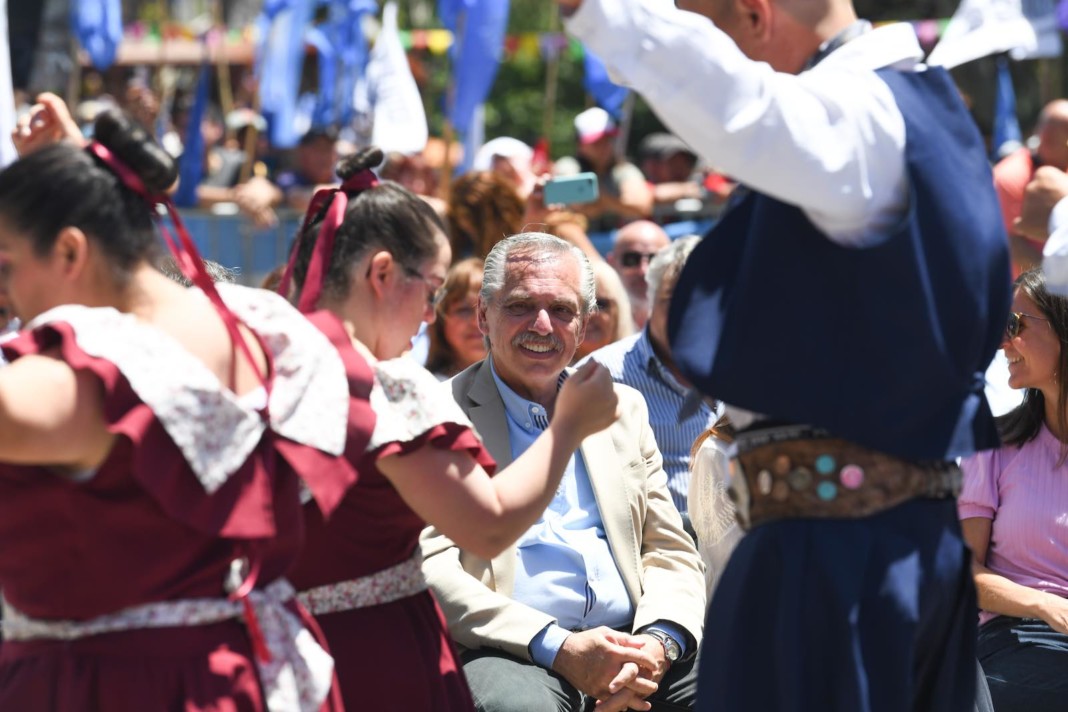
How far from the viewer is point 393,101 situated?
320 inches

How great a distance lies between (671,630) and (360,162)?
169 cm

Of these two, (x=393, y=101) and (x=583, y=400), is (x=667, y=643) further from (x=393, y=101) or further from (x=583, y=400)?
(x=393, y=101)

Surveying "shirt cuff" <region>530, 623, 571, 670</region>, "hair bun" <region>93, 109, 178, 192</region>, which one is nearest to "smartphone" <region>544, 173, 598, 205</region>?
"shirt cuff" <region>530, 623, 571, 670</region>

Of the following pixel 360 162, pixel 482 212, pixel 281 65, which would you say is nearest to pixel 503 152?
pixel 482 212

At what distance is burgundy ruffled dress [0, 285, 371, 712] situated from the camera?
2102mm

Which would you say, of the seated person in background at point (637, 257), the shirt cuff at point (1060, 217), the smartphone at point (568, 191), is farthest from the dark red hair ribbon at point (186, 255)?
the seated person in background at point (637, 257)

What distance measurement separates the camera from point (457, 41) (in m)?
9.05

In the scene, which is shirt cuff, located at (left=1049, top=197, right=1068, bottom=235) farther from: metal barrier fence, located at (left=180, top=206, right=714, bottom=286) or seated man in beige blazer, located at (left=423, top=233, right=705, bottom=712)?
metal barrier fence, located at (left=180, top=206, right=714, bottom=286)

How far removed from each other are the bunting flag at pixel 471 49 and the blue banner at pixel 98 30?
2512mm

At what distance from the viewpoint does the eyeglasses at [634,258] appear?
262 inches

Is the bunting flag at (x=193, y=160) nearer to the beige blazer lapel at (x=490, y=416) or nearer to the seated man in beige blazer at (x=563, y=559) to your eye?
the seated man in beige blazer at (x=563, y=559)

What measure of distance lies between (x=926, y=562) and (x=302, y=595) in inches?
46.2

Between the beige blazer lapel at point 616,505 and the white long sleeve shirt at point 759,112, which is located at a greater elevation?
the white long sleeve shirt at point 759,112

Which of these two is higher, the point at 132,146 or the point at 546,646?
the point at 132,146
